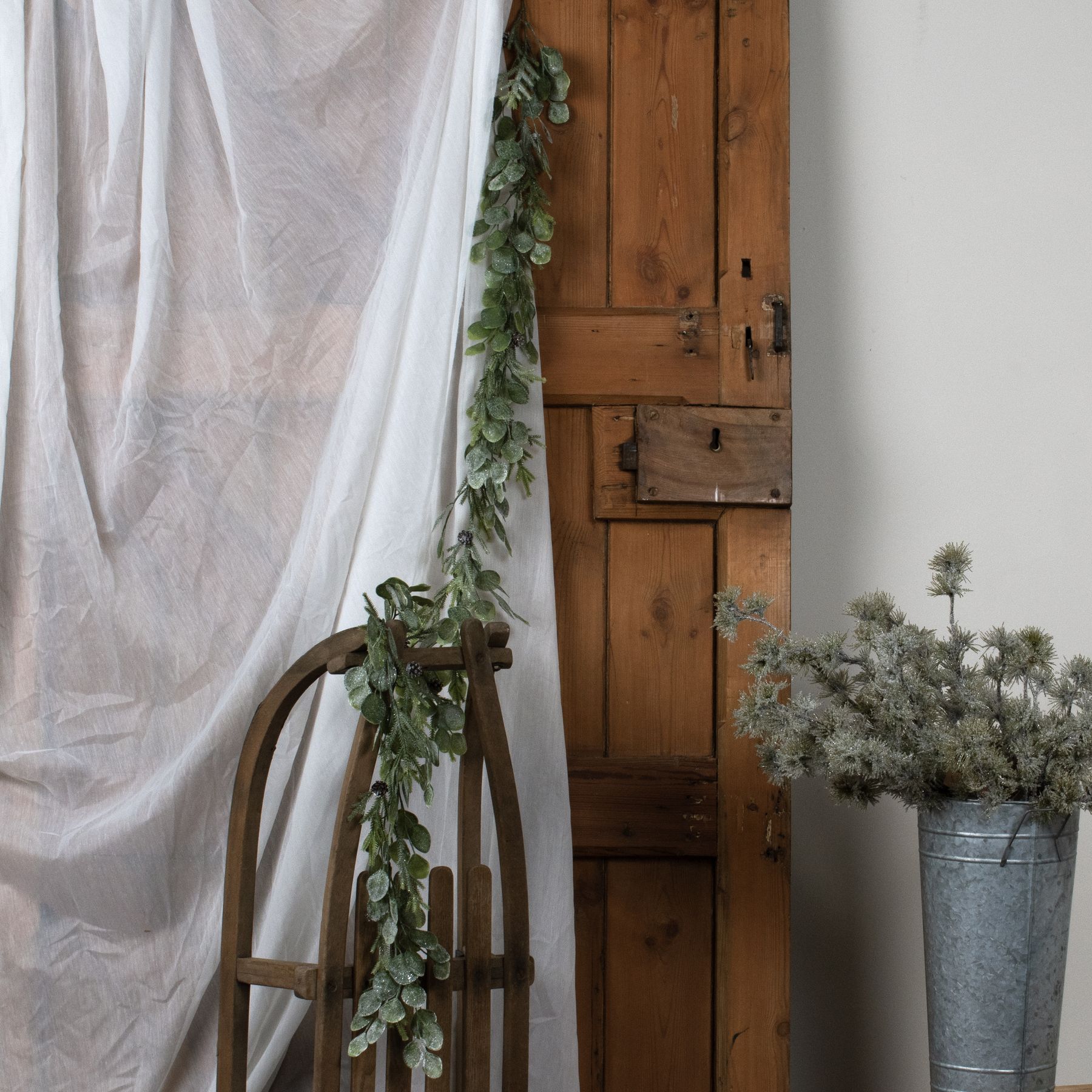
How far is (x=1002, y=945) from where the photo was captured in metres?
1.01

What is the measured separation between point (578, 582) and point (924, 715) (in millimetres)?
476

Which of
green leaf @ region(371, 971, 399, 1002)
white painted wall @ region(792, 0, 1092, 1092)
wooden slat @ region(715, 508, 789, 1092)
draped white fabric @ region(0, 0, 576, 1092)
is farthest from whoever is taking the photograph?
white painted wall @ region(792, 0, 1092, 1092)

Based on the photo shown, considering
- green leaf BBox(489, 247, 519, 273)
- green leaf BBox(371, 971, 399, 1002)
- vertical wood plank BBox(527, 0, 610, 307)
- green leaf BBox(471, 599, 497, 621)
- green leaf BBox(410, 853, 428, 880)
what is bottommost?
green leaf BBox(371, 971, 399, 1002)

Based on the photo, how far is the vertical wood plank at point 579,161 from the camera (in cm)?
139

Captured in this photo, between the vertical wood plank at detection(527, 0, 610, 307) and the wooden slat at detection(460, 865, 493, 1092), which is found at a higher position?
the vertical wood plank at detection(527, 0, 610, 307)

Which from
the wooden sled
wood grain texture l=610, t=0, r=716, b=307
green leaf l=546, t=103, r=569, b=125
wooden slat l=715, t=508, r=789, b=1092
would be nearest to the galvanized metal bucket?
wooden slat l=715, t=508, r=789, b=1092

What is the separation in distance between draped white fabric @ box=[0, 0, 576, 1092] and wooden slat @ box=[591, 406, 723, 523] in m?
0.11

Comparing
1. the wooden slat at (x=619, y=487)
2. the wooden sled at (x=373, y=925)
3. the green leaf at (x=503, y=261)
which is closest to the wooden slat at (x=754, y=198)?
the wooden slat at (x=619, y=487)

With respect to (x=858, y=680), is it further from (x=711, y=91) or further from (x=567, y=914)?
(x=711, y=91)

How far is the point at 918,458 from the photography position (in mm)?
1495

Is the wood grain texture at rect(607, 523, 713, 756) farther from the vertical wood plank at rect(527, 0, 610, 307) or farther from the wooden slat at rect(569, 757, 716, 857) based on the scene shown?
the vertical wood plank at rect(527, 0, 610, 307)

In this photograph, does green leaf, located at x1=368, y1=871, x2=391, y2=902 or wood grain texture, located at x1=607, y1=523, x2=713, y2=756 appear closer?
green leaf, located at x1=368, y1=871, x2=391, y2=902

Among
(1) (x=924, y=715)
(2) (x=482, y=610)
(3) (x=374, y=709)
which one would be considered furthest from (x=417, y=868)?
(1) (x=924, y=715)

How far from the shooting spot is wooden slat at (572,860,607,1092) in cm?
133
